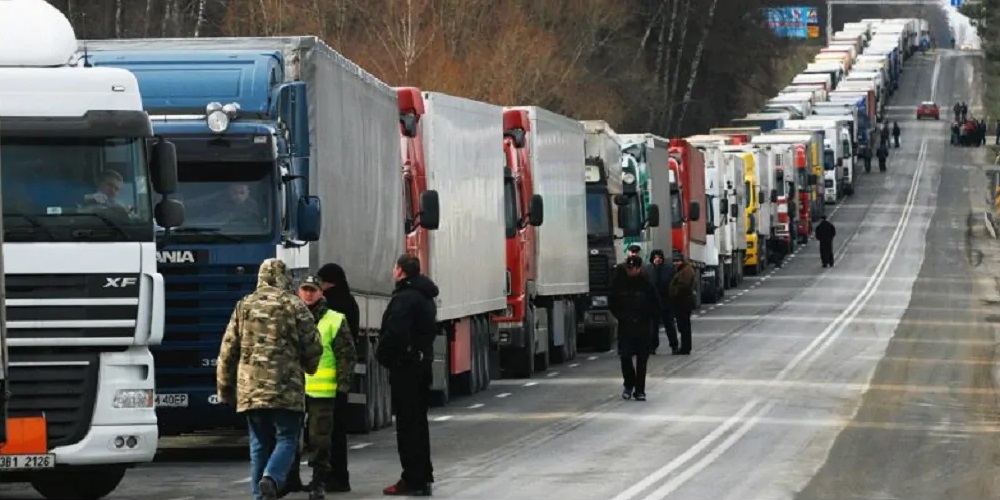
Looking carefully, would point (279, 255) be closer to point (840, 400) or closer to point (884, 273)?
point (840, 400)

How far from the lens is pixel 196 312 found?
20359 mm

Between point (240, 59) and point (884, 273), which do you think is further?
point (884, 273)

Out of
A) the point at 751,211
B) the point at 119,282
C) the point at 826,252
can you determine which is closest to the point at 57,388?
the point at 119,282

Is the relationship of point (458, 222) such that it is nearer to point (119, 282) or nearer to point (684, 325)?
point (684, 325)

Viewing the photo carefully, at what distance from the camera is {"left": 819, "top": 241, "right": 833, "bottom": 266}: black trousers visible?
235 feet

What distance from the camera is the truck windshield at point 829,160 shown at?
101m

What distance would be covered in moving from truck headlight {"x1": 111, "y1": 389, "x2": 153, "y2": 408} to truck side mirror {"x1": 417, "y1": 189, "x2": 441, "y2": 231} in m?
8.50

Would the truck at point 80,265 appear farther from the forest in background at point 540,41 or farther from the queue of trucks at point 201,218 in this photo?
the forest in background at point 540,41

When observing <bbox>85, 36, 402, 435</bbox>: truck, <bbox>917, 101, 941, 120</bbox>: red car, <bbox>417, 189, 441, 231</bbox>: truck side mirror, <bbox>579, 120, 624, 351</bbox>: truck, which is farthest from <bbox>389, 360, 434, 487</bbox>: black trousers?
<bbox>917, 101, 941, 120</bbox>: red car

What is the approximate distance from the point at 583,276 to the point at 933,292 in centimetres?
2362

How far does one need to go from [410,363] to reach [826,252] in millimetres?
54898

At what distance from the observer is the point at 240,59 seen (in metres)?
20.9

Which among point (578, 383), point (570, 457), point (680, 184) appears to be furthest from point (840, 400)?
point (680, 184)

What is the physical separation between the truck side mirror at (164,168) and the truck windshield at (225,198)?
301cm
